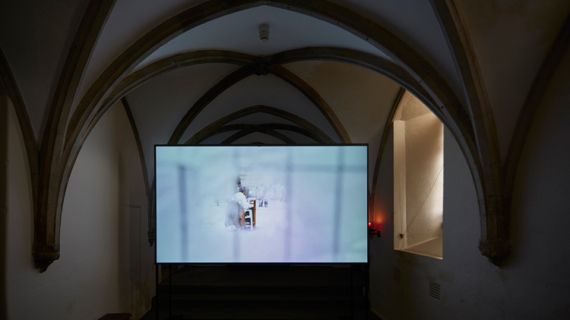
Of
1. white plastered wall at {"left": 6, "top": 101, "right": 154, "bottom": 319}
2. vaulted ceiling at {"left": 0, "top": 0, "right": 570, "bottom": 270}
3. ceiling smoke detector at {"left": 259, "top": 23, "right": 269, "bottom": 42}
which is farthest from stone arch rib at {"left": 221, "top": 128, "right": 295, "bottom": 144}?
ceiling smoke detector at {"left": 259, "top": 23, "right": 269, "bottom": 42}

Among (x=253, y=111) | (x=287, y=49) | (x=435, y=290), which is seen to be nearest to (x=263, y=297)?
→ (x=435, y=290)

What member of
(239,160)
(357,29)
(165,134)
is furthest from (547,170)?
(165,134)

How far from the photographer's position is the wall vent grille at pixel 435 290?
4.79 metres

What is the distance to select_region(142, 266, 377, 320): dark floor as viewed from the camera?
683 centimetres

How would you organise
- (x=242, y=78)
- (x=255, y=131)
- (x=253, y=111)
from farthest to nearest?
(x=255, y=131) → (x=253, y=111) → (x=242, y=78)

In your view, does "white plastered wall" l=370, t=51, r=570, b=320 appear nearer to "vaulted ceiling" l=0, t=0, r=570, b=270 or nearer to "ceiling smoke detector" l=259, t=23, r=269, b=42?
"vaulted ceiling" l=0, t=0, r=570, b=270

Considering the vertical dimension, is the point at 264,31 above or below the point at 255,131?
above

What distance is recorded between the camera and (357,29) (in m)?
4.08

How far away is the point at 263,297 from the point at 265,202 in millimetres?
3146

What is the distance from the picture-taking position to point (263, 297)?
7320 mm

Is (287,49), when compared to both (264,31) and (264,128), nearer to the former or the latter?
(264,31)

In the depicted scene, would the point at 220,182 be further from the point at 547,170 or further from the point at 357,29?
the point at 547,170

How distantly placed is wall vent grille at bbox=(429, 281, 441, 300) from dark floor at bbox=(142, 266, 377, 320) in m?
1.78

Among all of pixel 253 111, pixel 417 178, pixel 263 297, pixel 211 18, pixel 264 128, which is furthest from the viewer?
pixel 264 128
